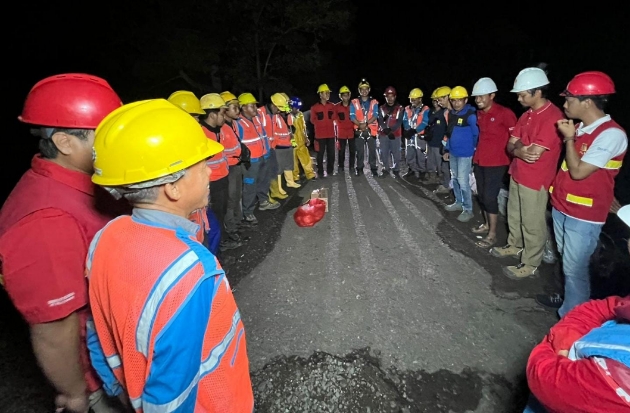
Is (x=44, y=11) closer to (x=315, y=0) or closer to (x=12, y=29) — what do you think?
(x=12, y=29)

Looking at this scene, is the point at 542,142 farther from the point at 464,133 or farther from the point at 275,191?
the point at 275,191

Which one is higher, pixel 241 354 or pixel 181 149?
pixel 181 149

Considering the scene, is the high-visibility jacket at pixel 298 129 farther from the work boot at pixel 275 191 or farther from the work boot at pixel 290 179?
the work boot at pixel 275 191

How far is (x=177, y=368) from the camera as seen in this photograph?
1.07 meters

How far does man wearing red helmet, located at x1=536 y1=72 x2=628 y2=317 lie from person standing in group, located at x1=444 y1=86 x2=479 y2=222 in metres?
2.39

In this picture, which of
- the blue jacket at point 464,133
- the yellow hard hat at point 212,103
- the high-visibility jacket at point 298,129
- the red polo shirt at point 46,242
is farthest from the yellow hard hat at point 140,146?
the high-visibility jacket at point 298,129

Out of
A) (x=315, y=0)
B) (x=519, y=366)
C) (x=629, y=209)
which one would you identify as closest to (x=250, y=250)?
(x=519, y=366)

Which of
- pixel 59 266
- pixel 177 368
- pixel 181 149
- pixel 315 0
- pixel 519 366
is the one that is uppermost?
A: pixel 315 0

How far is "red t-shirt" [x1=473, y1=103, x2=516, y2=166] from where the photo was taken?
461 cm

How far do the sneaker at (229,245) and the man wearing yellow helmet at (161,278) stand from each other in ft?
12.5

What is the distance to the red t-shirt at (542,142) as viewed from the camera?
3574 mm

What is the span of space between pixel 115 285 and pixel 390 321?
2.69 meters

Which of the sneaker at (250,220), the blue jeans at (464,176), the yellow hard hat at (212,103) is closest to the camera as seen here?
the yellow hard hat at (212,103)

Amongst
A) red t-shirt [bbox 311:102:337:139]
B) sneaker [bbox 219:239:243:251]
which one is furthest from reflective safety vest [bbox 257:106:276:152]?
sneaker [bbox 219:239:243:251]
